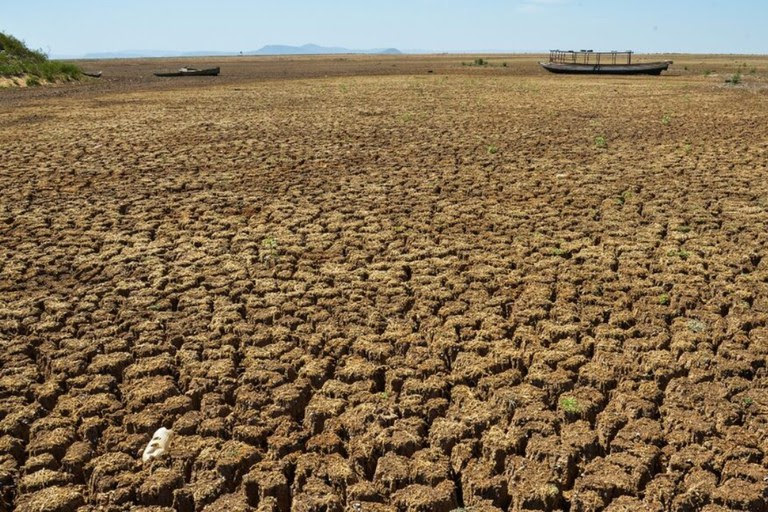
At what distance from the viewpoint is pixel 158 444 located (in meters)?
3.51

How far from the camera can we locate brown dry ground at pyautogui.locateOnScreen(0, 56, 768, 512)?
10.7 ft

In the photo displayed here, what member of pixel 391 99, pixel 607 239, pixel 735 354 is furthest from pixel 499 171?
pixel 391 99

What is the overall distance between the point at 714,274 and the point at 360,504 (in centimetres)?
415

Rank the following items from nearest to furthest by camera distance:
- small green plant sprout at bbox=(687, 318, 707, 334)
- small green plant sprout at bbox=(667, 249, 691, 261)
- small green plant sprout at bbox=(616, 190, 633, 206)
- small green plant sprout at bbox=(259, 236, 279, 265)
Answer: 1. small green plant sprout at bbox=(687, 318, 707, 334)
2. small green plant sprout at bbox=(667, 249, 691, 261)
3. small green plant sprout at bbox=(259, 236, 279, 265)
4. small green plant sprout at bbox=(616, 190, 633, 206)

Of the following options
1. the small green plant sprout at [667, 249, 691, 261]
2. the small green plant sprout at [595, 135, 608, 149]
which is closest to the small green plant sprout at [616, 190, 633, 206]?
the small green plant sprout at [667, 249, 691, 261]

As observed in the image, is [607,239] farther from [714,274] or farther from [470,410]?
[470,410]

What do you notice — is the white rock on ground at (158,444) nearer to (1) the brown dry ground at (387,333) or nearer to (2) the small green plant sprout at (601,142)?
(1) the brown dry ground at (387,333)

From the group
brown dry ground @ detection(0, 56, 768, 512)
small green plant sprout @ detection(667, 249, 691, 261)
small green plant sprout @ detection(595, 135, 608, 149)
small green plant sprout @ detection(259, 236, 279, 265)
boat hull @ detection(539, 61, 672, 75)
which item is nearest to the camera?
brown dry ground @ detection(0, 56, 768, 512)

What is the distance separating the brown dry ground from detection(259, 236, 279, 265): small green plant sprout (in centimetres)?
4

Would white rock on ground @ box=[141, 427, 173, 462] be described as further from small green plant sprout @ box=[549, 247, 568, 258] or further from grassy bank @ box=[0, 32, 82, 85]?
grassy bank @ box=[0, 32, 82, 85]

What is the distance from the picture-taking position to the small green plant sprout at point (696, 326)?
4664 mm

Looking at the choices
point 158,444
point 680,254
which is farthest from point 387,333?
point 680,254

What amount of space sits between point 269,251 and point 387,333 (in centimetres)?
218

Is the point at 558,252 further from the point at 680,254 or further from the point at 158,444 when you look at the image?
the point at 158,444
